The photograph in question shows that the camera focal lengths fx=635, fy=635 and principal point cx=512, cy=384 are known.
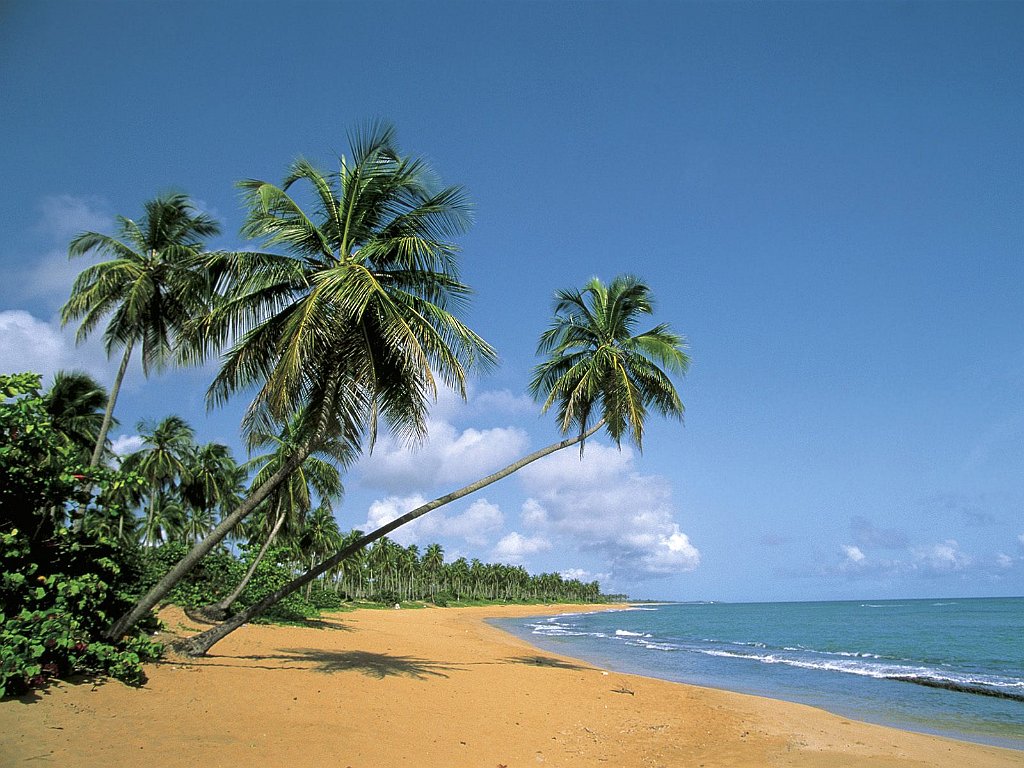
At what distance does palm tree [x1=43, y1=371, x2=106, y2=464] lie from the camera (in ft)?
69.7

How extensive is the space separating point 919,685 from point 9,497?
78.5 feet

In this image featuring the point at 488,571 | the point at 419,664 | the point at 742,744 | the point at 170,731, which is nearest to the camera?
the point at 170,731

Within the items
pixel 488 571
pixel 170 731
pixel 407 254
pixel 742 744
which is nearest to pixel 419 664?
pixel 742 744

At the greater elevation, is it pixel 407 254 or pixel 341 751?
pixel 407 254

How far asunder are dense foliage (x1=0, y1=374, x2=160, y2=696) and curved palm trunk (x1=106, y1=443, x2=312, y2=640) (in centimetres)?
→ 24

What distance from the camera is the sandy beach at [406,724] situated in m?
6.56

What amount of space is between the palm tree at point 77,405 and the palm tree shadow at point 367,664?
12276mm

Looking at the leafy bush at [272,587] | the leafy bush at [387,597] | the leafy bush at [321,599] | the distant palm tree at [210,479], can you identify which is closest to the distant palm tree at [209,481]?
the distant palm tree at [210,479]

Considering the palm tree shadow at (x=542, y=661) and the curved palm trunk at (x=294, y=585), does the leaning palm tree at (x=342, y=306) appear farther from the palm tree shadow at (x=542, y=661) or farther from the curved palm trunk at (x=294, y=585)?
the palm tree shadow at (x=542, y=661)

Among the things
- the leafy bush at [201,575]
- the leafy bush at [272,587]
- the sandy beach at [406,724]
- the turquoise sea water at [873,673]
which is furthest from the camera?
the leafy bush at [272,587]

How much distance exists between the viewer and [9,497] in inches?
331

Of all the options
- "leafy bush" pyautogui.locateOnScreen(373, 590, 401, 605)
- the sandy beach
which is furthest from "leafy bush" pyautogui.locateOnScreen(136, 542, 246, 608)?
"leafy bush" pyautogui.locateOnScreen(373, 590, 401, 605)

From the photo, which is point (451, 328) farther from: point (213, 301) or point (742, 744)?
point (742, 744)

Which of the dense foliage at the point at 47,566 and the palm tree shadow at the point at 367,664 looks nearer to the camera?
the dense foliage at the point at 47,566
